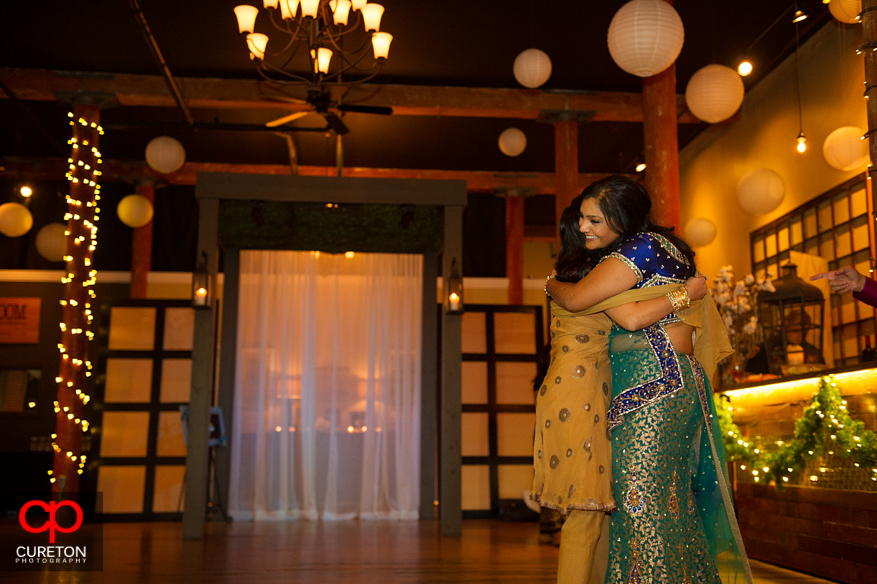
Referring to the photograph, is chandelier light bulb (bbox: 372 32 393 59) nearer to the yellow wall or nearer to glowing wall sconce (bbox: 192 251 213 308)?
glowing wall sconce (bbox: 192 251 213 308)

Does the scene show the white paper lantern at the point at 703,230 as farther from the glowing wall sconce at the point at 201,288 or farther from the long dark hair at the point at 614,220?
the long dark hair at the point at 614,220

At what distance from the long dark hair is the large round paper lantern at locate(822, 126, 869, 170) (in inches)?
160

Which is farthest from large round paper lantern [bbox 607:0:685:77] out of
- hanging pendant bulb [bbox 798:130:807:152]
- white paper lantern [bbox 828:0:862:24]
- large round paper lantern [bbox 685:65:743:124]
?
hanging pendant bulb [bbox 798:130:807:152]

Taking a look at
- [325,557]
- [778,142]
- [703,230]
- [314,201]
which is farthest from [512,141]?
→ [325,557]

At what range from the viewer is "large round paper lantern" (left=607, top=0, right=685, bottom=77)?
470 cm

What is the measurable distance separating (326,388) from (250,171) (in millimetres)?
4543

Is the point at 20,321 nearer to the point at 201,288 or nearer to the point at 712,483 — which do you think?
the point at 201,288

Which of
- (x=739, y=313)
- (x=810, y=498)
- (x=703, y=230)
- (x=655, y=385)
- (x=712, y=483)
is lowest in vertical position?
(x=810, y=498)

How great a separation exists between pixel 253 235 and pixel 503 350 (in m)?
3.16

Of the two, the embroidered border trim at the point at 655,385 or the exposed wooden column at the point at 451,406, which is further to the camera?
the exposed wooden column at the point at 451,406

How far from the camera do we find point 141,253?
34.9 feet

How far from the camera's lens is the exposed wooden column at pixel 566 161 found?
8227 millimetres

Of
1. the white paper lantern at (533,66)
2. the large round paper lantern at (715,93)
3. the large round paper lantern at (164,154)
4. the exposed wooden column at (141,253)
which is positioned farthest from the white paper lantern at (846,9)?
the exposed wooden column at (141,253)

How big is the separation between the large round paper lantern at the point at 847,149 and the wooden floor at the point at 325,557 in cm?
301
